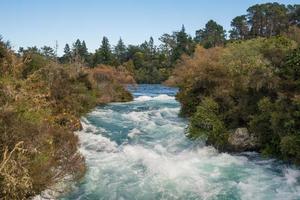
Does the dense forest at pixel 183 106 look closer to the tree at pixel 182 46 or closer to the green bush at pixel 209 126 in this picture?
the green bush at pixel 209 126

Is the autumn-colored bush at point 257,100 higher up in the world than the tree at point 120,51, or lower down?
lower down

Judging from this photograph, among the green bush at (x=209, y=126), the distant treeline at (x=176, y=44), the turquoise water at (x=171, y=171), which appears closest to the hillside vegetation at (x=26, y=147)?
the turquoise water at (x=171, y=171)

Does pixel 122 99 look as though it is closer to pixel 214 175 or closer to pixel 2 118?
pixel 214 175

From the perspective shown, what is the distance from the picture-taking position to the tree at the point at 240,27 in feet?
211

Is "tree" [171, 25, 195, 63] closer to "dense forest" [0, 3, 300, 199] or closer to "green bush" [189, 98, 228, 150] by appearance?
"dense forest" [0, 3, 300, 199]

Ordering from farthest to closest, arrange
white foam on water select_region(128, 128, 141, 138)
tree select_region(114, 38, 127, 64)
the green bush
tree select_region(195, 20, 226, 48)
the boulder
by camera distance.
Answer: tree select_region(114, 38, 127, 64) → tree select_region(195, 20, 226, 48) → white foam on water select_region(128, 128, 141, 138) → the green bush → the boulder

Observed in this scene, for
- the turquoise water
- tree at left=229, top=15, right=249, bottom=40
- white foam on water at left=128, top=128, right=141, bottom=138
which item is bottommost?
the turquoise water

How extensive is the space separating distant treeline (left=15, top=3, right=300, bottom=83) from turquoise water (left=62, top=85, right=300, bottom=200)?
32014mm

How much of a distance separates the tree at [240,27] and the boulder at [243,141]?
50.0m

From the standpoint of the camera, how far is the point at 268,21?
57812 mm

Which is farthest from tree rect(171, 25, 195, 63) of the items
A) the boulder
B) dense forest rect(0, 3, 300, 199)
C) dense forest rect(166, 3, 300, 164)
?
the boulder

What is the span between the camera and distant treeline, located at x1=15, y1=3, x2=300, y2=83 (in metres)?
56.4

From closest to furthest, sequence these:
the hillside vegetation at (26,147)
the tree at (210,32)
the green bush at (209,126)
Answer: the hillside vegetation at (26,147) → the green bush at (209,126) → the tree at (210,32)

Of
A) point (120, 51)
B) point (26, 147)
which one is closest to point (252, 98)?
A: point (26, 147)
